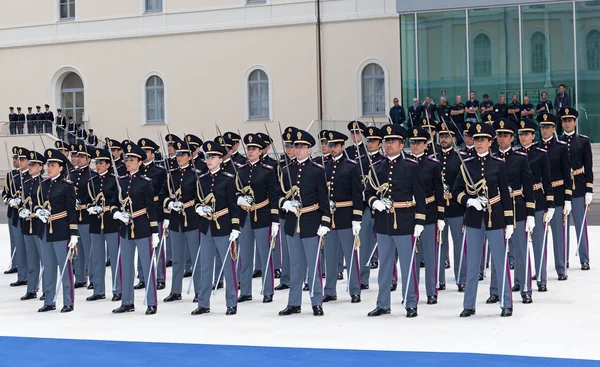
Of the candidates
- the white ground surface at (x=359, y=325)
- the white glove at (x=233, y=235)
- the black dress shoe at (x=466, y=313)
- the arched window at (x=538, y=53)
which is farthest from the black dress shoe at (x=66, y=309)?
the arched window at (x=538, y=53)

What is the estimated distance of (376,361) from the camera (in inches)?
340

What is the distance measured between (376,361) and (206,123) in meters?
28.1

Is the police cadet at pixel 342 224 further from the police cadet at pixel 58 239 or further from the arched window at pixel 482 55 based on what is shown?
the arched window at pixel 482 55

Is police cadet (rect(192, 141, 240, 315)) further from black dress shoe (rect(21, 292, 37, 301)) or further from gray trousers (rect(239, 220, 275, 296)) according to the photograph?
black dress shoe (rect(21, 292, 37, 301))

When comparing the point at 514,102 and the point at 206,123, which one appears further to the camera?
the point at 206,123

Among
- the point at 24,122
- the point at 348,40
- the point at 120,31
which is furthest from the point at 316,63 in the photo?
the point at 24,122

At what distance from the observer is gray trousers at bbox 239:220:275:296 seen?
12.4 m

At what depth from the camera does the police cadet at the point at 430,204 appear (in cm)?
1176

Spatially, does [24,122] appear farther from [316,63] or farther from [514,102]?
[514,102]

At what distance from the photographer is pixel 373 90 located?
34125 mm

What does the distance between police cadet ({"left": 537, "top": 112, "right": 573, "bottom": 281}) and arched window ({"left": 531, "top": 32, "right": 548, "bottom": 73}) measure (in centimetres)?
1643

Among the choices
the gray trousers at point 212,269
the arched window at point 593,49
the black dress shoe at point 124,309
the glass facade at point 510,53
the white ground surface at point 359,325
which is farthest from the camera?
the glass facade at point 510,53

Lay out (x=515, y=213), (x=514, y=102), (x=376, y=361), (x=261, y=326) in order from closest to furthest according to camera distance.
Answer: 1. (x=376, y=361)
2. (x=261, y=326)
3. (x=515, y=213)
4. (x=514, y=102)

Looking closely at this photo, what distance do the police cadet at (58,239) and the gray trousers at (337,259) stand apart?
2849 millimetres
